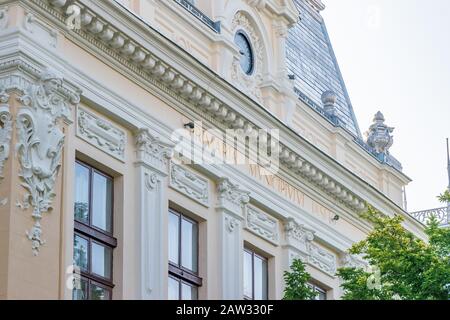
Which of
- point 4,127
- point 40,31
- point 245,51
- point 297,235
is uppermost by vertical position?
point 245,51

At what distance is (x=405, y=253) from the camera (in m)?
40.7

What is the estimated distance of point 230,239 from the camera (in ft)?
145

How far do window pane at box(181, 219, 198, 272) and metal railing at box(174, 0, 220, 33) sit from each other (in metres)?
4.79

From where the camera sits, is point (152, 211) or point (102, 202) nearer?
point (102, 202)

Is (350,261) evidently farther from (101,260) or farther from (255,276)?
(101,260)

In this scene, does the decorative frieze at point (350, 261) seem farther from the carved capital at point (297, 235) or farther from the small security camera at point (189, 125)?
the small security camera at point (189, 125)

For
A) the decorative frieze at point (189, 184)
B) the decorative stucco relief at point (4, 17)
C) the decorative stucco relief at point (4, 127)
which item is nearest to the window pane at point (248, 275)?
the decorative frieze at point (189, 184)

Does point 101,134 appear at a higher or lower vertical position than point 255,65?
lower

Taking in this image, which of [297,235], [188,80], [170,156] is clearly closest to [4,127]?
[170,156]

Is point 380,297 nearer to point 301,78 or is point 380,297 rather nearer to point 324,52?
point 301,78

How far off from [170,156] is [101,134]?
2.63 metres

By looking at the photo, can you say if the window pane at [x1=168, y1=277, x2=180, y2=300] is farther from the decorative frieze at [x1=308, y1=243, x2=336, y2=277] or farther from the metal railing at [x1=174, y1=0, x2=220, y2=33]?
the decorative frieze at [x1=308, y1=243, x2=336, y2=277]
